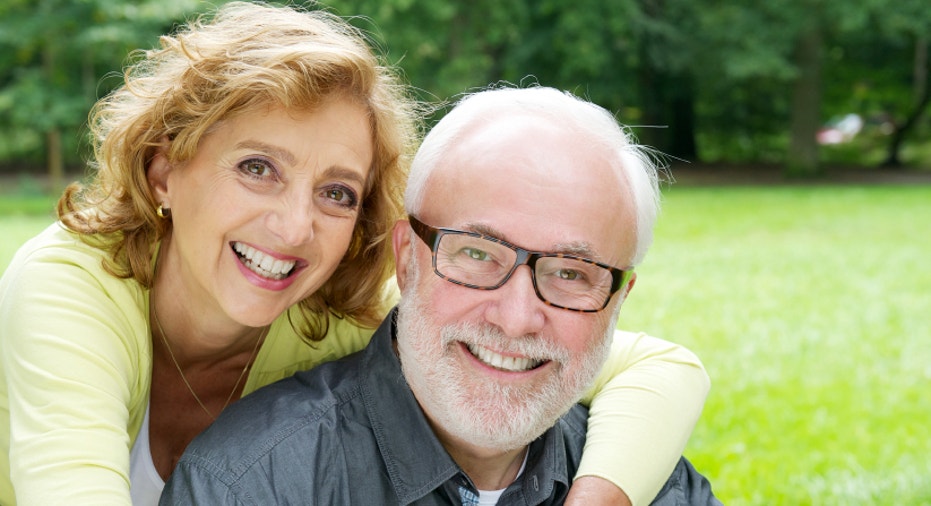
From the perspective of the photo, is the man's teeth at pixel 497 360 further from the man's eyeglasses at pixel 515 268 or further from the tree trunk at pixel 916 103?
the tree trunk at pixel 916 103

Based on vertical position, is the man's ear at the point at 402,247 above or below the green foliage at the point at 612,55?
above

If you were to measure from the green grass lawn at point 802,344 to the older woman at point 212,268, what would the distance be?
7.82 ft

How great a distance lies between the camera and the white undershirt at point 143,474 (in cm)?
278

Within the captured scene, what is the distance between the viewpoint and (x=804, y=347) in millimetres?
7836

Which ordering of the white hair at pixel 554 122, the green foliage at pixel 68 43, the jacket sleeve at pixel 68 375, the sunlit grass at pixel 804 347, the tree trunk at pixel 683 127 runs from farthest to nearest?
the tree trunk at pixel 683 127, the green foliage at pixel 68 43, the sunlit grass at pixel 804 347, the white hair at pixel 554 122, the jacket sleeve at pixel 68 375

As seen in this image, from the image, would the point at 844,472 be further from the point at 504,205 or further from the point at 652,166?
the point at 504,205

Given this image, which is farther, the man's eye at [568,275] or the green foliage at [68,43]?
the green foliage at [68,43]

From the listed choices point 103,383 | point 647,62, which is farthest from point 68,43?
point 103,383

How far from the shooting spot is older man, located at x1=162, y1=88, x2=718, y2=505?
227cm

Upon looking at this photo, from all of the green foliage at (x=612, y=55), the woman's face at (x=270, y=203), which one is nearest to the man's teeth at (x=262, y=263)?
the woman's face at (x=270, y=203)

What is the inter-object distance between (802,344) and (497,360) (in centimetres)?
616

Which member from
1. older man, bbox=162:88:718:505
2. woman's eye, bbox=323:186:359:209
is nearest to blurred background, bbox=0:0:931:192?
woman's eye, bbox=323:186:359:209

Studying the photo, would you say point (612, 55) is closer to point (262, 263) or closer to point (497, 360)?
point (262, 263)

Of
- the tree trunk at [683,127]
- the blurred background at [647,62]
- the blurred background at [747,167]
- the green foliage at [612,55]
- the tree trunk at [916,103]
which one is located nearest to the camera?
the blurred background at [747,167]
